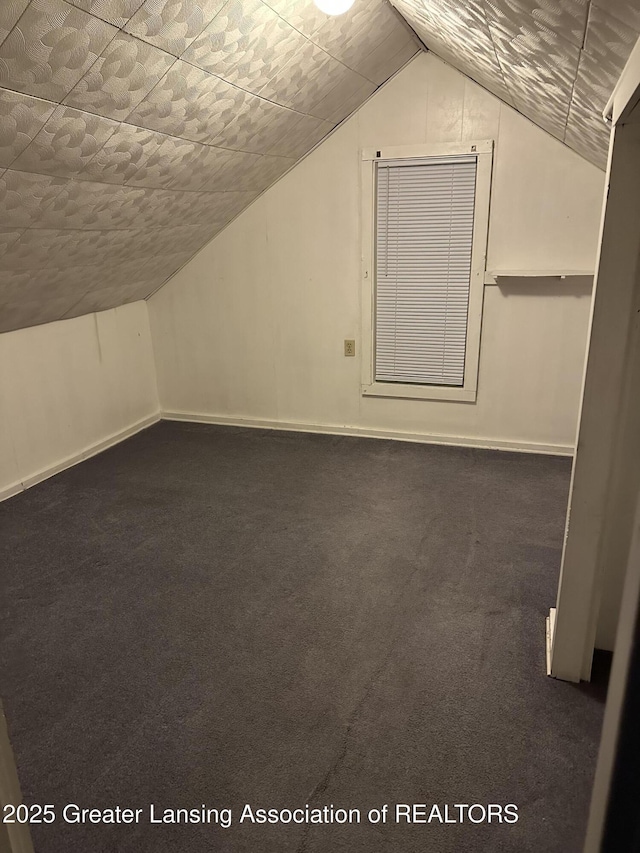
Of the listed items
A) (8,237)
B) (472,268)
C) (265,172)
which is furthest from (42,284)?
(472,268)

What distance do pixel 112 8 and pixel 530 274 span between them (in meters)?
2.36

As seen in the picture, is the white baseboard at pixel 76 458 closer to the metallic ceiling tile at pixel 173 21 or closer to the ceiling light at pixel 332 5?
the metallic ceiling tile at pixel 173 21

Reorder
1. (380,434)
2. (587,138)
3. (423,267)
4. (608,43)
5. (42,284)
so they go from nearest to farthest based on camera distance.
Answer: (608,43) → (587,138) → (42,284) → (423,267) → (380,434)

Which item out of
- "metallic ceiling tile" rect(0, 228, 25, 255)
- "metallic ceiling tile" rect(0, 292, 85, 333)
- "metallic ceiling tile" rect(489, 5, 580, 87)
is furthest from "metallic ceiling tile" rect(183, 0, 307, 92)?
"metallic ceiling tile" rect(0, 292, 85, 333)

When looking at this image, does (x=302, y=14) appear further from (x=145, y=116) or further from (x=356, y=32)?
(x=145, y=116)

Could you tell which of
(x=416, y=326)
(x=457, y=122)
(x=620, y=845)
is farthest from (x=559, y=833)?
(x=457, y=122)

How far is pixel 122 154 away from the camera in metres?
2.16

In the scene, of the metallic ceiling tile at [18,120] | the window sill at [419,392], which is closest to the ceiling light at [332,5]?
the metallic ceiling tile at [18,120]

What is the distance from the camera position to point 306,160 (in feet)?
11.2

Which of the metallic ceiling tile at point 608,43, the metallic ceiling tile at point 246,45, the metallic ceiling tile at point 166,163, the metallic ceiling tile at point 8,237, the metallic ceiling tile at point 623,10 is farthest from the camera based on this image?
the metallic ceiling tile at point 166,163

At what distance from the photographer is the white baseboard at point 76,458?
314 cm

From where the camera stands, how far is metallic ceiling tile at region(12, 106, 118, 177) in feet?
5.89

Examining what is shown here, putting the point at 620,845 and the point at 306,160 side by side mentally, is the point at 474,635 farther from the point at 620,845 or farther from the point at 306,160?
the point at 306,160

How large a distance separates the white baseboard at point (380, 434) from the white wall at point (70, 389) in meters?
0.38
